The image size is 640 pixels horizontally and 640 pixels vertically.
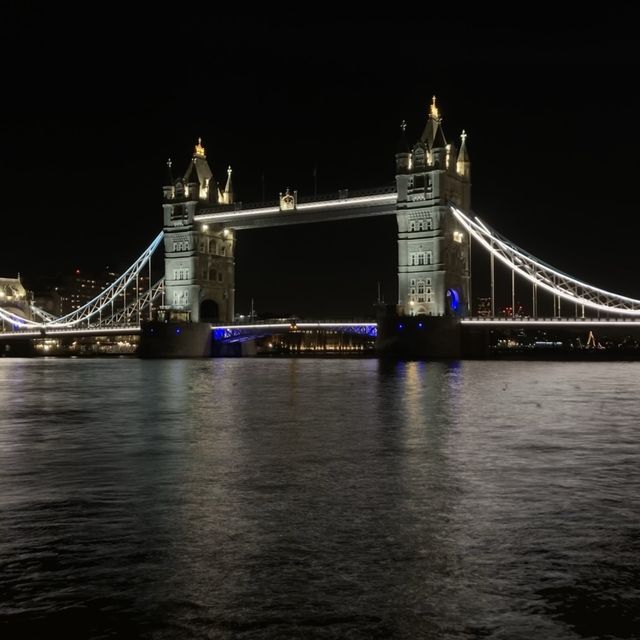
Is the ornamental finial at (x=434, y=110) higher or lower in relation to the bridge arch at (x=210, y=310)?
higher

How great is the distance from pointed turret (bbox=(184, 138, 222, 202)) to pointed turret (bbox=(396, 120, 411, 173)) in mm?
24632

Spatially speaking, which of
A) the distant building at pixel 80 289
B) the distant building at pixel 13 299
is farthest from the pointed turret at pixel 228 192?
the distant building at pixel 80 289

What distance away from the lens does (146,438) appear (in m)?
15.5

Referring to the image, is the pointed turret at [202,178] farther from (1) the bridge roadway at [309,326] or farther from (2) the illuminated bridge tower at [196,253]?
(1) the bridge roadway at [309,326]

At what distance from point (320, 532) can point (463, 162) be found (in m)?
70.5

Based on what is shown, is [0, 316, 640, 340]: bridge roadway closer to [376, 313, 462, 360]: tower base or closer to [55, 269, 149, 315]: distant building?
[376, 313, 462, 360]: tower base

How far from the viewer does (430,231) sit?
70938 millimetres

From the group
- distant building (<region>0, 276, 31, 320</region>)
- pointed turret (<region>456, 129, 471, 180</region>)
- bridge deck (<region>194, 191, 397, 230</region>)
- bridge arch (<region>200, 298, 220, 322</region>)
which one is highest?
pointed turret (<region>456, 129, 471, 180</region>)

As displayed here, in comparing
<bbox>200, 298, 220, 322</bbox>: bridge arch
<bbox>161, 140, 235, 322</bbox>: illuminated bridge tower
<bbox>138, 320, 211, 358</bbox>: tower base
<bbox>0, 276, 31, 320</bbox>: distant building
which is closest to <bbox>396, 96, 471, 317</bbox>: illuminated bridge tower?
<bbox>138, 320, 211, 358</bbox>: tower base

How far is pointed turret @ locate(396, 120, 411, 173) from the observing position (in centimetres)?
7281

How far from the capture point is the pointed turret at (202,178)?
89.9 m

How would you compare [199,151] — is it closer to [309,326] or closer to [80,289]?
[309,326]

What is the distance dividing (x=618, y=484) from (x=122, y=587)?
668 cm

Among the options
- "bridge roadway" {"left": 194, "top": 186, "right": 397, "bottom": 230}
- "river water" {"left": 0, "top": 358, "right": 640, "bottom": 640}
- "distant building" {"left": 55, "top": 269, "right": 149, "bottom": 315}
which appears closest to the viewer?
"river water" {"left": 0, "top": 358, "right": 640, "bottom": 640}
